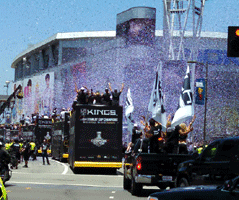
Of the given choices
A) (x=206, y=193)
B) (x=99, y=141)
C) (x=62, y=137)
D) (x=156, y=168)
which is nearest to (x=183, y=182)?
(x=156, y=168)

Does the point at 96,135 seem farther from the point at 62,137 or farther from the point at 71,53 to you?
the point at 71,53

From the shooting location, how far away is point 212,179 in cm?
1213

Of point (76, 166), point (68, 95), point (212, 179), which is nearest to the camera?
point (212, 179)

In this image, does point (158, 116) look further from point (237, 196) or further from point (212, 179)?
point (237, 196)

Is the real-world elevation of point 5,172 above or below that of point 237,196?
below

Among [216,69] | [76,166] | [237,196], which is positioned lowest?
[76,166]

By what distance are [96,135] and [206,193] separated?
1889 cm

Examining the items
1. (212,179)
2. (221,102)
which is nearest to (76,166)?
(212,179)

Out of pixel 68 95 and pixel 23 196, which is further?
pixel 68 95

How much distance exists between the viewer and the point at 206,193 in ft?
24.8

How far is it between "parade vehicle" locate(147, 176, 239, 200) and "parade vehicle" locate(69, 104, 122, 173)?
18.3 m

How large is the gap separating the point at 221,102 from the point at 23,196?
203 feet

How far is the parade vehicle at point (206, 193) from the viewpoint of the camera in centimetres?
722

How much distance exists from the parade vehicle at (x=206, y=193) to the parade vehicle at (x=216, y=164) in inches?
153
